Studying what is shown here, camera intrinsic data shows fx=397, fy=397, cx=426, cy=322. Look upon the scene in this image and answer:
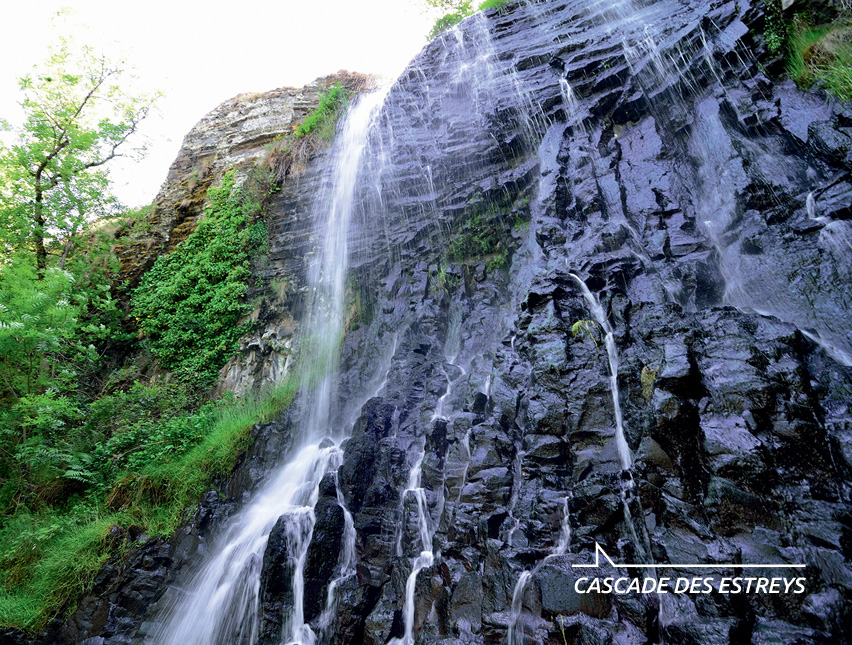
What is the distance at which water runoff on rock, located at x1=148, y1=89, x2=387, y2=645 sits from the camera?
5.16m

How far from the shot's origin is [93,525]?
6277 mm

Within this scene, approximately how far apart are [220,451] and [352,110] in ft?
36.9

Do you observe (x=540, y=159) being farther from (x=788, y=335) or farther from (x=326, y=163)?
(x=326, y=163)

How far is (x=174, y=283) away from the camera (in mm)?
11633

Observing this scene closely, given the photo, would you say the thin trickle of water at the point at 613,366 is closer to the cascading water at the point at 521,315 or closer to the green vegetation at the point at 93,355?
the cascading water at the point at 521,315

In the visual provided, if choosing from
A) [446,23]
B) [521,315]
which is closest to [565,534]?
[521,315]

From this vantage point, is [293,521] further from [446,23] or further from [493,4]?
[446,23]

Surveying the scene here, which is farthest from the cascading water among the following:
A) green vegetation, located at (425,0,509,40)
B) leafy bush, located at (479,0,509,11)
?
green vegetation, located at (425,0,509,40)

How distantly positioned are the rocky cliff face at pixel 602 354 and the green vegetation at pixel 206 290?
12.8 feet

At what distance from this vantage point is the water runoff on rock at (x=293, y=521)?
5.16 m

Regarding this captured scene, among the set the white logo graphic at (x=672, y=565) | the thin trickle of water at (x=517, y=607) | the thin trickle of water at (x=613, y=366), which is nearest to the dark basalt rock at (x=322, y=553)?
the thin trickle of water at (x=517, y=607)

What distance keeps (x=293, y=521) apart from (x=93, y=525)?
3475 millimetres

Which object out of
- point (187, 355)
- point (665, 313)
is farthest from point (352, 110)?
point (665, 313)

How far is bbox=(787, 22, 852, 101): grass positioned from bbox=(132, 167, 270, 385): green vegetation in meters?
12.2
